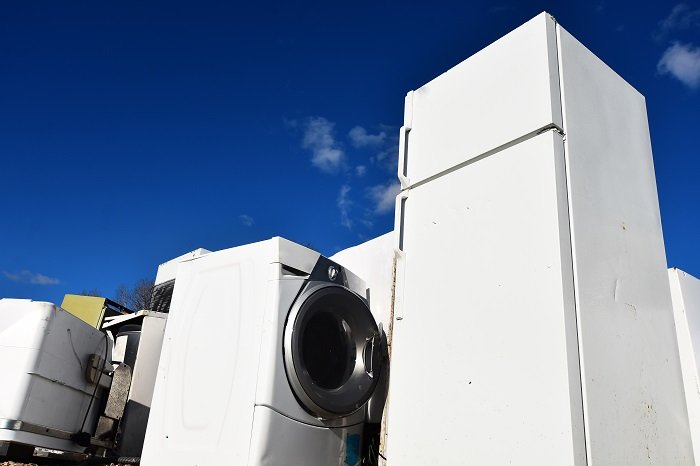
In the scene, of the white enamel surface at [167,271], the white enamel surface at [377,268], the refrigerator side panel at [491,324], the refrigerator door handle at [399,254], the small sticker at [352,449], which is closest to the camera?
the refrigerator side panel at [491,324]

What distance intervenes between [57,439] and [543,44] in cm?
300

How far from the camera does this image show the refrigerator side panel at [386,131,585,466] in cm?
187

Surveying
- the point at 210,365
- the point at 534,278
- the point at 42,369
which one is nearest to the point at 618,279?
the point at 534,278

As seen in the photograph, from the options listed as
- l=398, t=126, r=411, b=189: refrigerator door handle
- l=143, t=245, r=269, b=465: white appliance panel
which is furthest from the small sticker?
l=398, t=126, r=411, b=189: refrigerator door handle

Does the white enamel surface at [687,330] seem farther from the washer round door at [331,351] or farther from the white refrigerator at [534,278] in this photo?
the washer round door at [331,351]

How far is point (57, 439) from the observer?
298 cm

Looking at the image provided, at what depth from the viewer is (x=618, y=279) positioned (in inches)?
86.3

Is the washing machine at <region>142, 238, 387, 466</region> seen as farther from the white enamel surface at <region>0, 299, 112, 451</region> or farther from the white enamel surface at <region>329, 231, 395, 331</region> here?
the white enamel surface at <region>0, 299, 112, 451</region>

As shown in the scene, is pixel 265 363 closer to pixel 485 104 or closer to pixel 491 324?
pixel 491 324

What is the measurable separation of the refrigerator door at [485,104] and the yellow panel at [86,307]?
3484 millimetres

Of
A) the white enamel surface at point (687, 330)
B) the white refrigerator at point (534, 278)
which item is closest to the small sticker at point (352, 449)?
the white refrigerator at point (534, 278)

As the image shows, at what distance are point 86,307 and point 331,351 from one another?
10.6ft

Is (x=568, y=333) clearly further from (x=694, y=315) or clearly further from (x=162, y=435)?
(x=162, y=435)

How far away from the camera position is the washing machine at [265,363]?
244 centimetres
